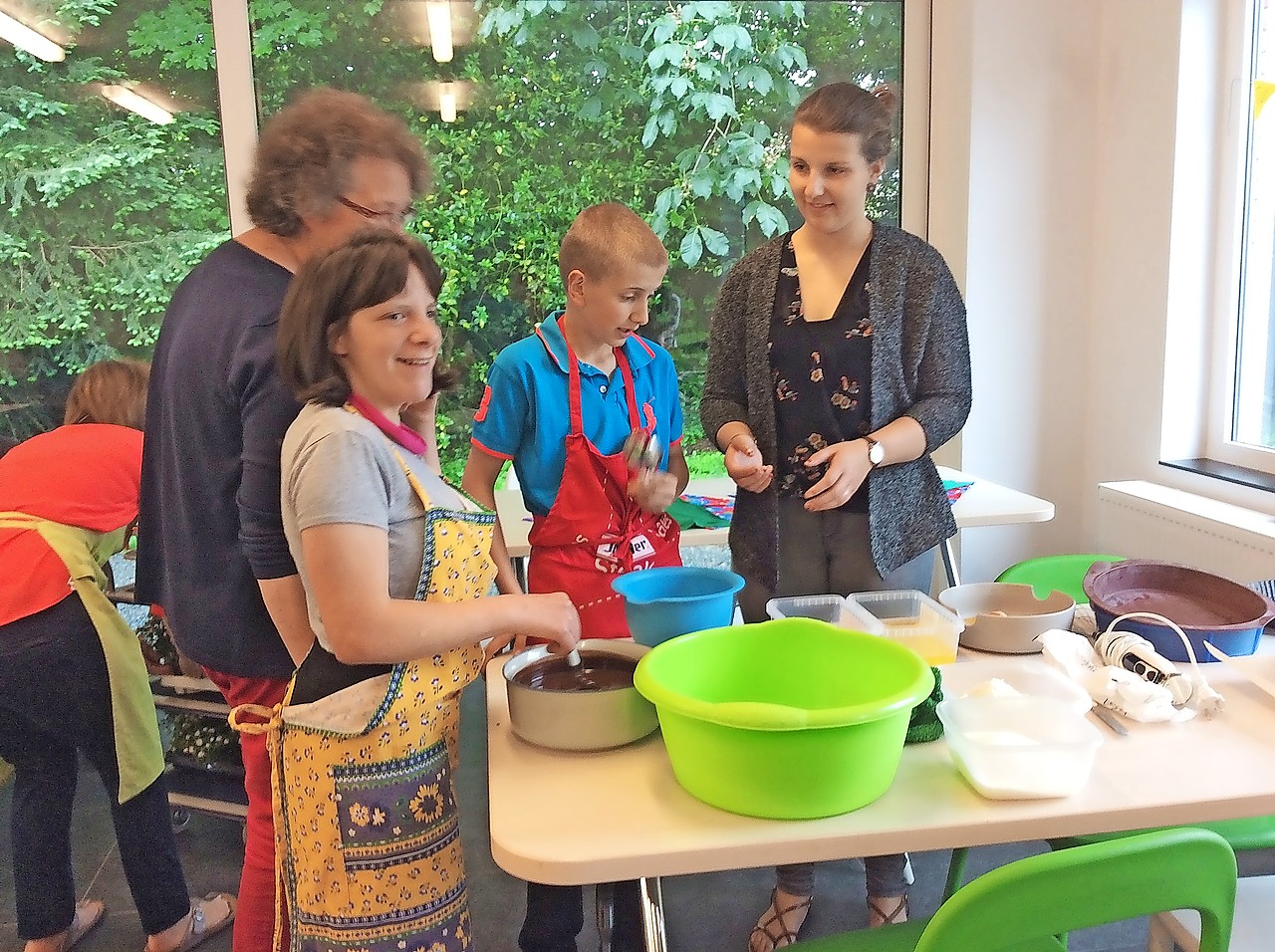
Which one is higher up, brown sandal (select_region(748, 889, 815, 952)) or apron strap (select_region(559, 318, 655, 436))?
apron strap (select_region(559, 318, 655, 436))

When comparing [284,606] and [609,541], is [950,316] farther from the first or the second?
[284,606]

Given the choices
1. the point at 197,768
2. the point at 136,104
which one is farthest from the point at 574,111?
the point at 197,768

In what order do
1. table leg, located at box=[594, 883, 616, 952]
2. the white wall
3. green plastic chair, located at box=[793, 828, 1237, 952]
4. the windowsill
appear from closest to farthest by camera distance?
green plastic chair, located at box=[793, 828, 1237, 952] < table leg, located at box=[594, 883, 616, 952] < the windowsill < the white wall

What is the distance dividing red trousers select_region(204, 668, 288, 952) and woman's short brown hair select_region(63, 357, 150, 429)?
40.5 inches

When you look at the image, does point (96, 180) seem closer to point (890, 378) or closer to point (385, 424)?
point (385, 424)

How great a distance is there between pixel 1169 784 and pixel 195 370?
1183 mm

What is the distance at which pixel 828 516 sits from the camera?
1636 millimetres

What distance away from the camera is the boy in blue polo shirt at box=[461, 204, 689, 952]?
1.53m

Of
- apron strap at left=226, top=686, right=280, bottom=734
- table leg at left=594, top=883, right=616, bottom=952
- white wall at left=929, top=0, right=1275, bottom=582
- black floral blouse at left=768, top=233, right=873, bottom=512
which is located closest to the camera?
apron strap at left=226, top=686, right=280, bottom=734

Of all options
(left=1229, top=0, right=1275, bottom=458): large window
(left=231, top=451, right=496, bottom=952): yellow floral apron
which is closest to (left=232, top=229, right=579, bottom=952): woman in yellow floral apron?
(left=231, top=451, right=496, bottom=952): yellow floral apron

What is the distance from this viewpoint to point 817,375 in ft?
5.26

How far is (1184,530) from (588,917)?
64.1 inches

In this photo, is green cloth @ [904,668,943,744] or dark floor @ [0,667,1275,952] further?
dark floor @ [0,667,1275,952]

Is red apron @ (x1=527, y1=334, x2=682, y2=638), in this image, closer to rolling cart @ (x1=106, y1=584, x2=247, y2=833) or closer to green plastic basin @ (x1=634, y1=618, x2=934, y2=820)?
green plastic basin @ (x1=634, y1=618, x2=934, y2=820)
